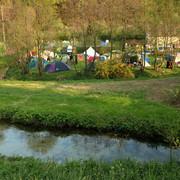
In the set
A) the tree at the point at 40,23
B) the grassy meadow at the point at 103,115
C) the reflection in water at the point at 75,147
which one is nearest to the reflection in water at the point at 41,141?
the reflection in water at the point at 75,147

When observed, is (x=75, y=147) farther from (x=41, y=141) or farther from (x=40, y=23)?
(x=40, y=23)

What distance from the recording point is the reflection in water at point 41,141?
300 inches

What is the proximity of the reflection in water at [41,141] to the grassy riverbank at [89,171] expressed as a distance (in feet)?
6.16

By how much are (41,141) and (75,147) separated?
138 centimetres

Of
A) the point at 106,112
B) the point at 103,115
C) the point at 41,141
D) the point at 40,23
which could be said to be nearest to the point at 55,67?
the point at 40,23

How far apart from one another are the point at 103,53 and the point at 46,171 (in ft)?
113

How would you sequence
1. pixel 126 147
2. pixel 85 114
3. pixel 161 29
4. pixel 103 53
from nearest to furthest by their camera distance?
pixel 126 147
pixel 85 114
pixel 161 29
pixel 103 53

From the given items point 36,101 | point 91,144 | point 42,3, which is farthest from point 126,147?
point 42,3

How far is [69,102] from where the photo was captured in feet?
36.6

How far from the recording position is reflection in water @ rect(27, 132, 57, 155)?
763 centimetres

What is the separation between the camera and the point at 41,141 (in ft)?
26.9

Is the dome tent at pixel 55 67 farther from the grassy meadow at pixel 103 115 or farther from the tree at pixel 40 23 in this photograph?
the grassy meadow at pixel 103 115

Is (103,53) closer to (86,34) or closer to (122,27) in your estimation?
(122,27)

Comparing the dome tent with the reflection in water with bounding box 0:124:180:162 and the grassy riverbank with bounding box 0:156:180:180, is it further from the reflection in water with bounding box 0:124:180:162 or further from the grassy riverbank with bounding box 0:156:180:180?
the grassy riverbank with bounding box 0:156:180:180
